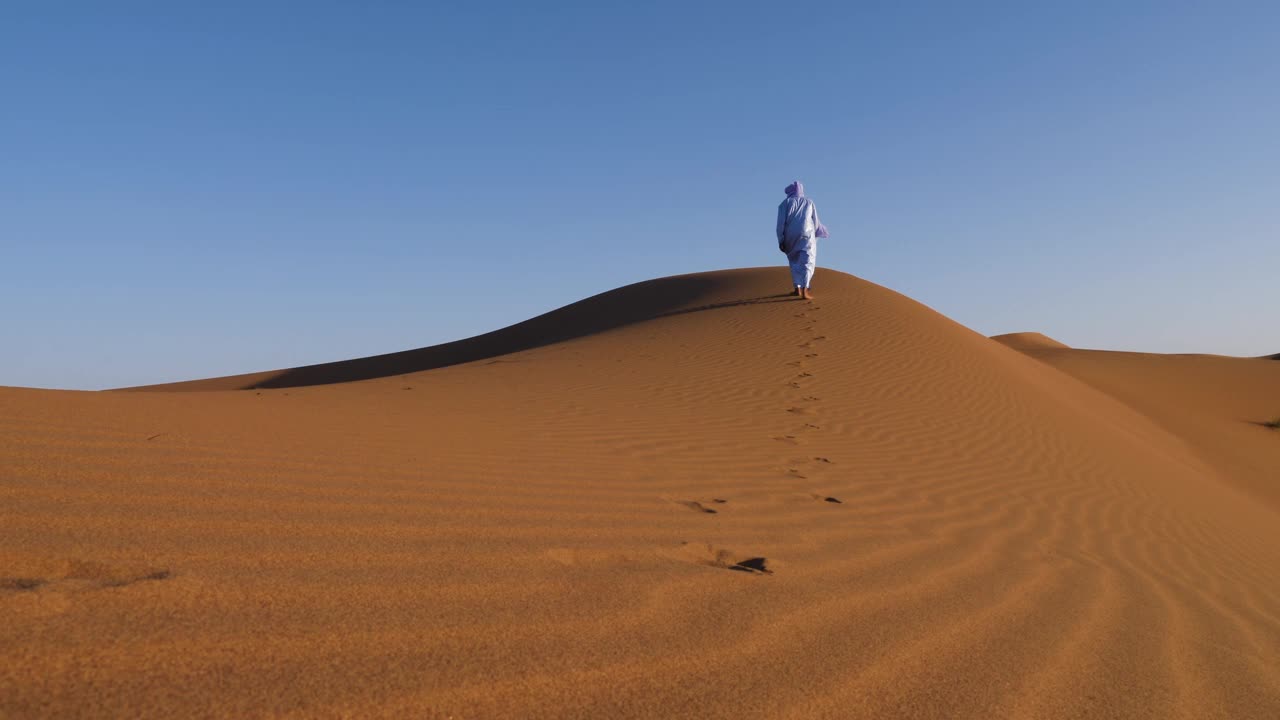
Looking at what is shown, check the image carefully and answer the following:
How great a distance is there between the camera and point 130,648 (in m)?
1.50

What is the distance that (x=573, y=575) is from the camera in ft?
7.94

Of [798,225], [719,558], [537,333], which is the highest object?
[798,225]

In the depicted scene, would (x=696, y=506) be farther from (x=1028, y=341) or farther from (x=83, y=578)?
(x=1028, y=341)

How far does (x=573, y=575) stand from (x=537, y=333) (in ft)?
70.7

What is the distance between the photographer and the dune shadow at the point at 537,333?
1947 cm

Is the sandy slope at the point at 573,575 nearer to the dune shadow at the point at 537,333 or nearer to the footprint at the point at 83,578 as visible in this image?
the footprint at the point at 83,578

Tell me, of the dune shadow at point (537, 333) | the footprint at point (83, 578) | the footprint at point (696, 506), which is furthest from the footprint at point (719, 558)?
the dune shadow at point (537, 333)

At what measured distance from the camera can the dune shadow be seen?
19.5 m

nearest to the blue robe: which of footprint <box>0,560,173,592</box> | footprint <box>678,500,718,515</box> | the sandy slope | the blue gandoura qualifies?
the blue gandoura

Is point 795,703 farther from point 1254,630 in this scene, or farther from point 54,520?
point 1254,630

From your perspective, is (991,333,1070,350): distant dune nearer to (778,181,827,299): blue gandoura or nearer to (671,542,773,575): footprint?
(778,181,827,299): blue gandoura

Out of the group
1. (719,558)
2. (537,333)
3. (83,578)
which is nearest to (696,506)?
(719,558)

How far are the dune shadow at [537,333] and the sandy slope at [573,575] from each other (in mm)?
12845

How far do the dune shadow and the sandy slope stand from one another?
1285 cm
